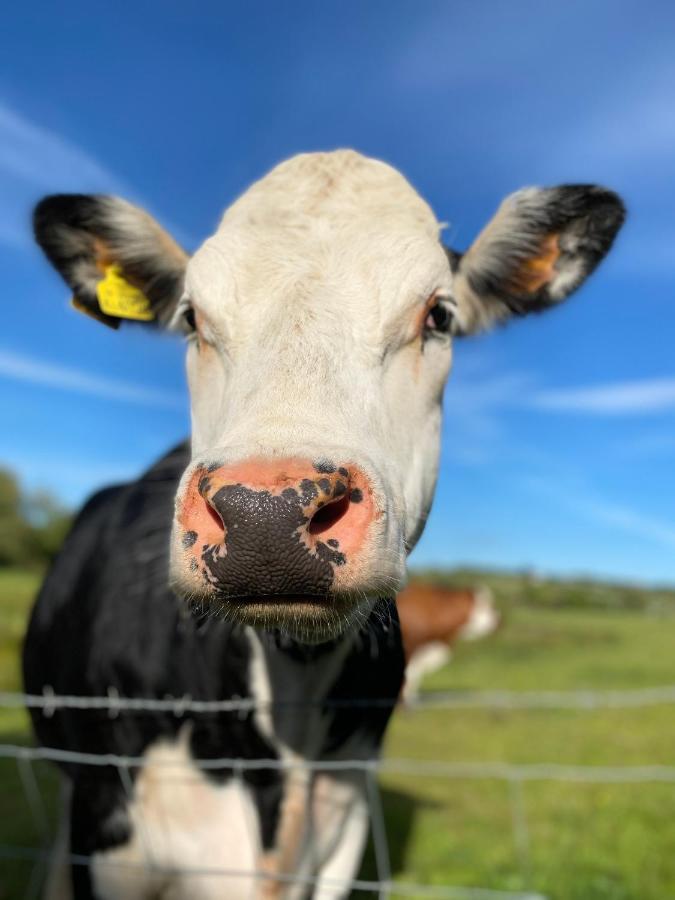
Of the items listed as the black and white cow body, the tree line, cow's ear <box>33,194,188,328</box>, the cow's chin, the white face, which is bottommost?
the tree line

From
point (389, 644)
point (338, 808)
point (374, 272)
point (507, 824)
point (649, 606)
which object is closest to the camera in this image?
point (374, 272)

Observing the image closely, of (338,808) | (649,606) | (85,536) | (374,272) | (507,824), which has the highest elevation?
(374,272)

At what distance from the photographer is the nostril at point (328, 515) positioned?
156 cm

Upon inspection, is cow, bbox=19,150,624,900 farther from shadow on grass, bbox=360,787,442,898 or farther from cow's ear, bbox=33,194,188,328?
shadow on grass, bbox=360,787,442,898

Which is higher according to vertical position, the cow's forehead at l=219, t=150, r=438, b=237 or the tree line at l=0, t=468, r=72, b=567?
the cow's forehead at l=219, t=150, r=438, b=237

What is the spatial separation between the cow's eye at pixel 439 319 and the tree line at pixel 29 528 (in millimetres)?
43768

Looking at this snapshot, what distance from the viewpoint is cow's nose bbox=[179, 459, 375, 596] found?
4.93 ft

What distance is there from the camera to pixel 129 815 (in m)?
2.72

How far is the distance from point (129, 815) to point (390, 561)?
169 cm

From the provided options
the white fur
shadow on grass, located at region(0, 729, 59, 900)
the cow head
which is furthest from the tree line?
the cow head

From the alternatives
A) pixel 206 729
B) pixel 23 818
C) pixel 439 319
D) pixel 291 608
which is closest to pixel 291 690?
pixel 206 729

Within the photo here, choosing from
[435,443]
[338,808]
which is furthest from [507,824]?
[435,443]

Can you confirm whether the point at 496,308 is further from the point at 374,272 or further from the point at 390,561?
the point at 390,561

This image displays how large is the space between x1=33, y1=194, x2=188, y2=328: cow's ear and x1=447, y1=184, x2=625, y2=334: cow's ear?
3.44ft
